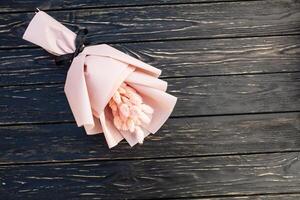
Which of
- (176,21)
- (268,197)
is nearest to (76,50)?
(176,21)

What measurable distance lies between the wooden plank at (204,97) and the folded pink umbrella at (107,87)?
→ 0.08 meters

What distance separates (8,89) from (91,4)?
300 millimetres

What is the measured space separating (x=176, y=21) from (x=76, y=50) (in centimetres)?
27

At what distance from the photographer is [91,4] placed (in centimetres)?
110

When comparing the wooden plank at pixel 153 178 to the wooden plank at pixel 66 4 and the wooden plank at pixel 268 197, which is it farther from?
the wooden plank at pixel 66 4

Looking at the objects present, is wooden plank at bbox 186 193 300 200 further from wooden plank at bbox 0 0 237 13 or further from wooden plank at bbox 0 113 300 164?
wooden plank at bbox 0 0 237 13

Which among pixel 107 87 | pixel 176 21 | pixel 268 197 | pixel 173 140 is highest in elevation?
pixel 176 21

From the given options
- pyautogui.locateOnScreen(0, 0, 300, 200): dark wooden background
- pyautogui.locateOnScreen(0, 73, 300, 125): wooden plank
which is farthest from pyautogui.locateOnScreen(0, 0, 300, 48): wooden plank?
pyautogui.locateOnScreen(0, 73, 300, 125): wooden plank

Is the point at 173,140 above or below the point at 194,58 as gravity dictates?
below

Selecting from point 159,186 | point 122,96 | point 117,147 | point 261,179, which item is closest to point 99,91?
point 122,96

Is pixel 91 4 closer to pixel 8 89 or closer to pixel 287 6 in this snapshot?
pixel 8 89

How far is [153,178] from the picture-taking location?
1093 mm

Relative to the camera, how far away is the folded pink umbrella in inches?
38.3

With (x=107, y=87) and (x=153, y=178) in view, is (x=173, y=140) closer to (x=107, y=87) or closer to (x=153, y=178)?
(x=153, y=178)
